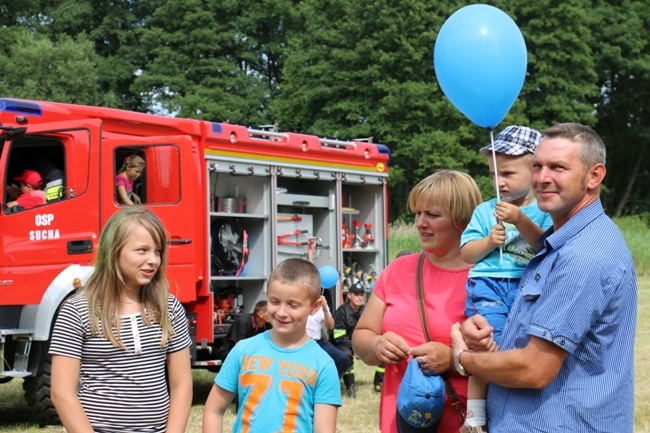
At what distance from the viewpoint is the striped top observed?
152 inches

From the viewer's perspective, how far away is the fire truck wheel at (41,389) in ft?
30.9

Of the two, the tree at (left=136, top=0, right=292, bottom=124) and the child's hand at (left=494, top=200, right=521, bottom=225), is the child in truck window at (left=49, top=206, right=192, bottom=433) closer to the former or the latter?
the child's hand at (left=494, top=200, right=521, bottom=225)

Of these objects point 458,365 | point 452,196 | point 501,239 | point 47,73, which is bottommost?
point 458,365

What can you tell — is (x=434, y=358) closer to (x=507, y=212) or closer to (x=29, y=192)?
(x=507, y=212)

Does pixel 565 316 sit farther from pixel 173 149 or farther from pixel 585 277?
pixel 173 149

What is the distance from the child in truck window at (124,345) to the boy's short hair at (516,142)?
1.33m

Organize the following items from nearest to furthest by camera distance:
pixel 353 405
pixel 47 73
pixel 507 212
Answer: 1. pixel 507 212
2. pixel 353 405
3. pixel 47 73

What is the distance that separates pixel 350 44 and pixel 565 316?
41158 mm

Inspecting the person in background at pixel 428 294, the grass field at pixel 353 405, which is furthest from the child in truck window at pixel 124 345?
the grass field at pixel 353 405

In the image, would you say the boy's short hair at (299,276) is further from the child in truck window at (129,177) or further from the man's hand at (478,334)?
the child in truck window at (129,177)

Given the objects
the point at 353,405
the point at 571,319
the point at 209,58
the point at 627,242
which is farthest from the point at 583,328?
the point at 209,58

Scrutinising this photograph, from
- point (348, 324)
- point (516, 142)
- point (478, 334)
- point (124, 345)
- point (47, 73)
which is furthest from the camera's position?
point (47, 73)

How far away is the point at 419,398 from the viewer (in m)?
3.70

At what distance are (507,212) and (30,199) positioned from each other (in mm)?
6988
